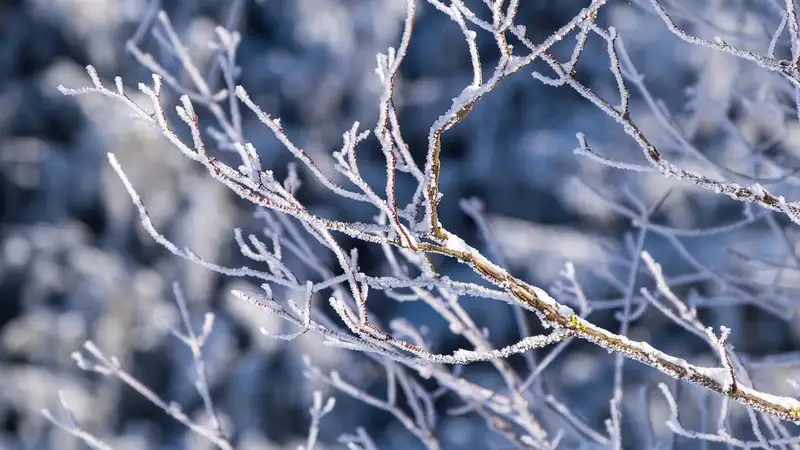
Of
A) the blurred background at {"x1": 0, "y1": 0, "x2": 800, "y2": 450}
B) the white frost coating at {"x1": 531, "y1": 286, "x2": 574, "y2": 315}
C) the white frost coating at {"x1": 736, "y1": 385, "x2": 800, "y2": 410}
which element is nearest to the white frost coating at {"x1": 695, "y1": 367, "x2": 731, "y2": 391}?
the white frost coating at {"x1": 736, "y1": 385, "x2": 800, "y2": 410}

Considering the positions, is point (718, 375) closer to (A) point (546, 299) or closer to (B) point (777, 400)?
(B) point (777, 400)

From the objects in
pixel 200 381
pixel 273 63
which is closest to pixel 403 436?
pixel 273 63

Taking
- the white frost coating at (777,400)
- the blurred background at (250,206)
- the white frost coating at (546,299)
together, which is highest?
the blurred background at (250,206)

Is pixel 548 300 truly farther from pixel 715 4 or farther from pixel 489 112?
pixel 489 112

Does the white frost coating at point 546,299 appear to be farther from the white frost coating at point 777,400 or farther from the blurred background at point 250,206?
the blurred background at point 250,206

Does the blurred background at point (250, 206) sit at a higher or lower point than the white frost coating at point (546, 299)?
higher

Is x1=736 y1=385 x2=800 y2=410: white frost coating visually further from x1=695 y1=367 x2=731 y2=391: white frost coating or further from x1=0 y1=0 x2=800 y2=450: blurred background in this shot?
x1=0 y1=0 x2=800 y2=450: blurred background

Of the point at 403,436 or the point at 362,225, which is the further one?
the point at 403,436

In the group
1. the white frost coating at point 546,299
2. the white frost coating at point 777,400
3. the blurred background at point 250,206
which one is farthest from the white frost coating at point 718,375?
the blurred background at point 250,206
